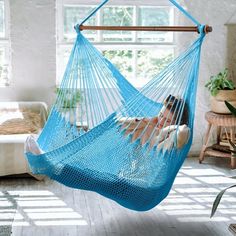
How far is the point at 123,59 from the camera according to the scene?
235 inches

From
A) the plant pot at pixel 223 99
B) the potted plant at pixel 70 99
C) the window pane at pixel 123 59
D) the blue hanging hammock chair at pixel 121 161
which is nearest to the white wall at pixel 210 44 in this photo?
the plant pot at pixel 223 99

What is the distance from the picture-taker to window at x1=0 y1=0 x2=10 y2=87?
5.67m

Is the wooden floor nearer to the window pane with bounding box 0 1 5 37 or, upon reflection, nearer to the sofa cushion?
the sofa cushion

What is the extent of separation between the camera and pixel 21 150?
15.9ft

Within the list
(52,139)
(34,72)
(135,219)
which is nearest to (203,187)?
(135,219)

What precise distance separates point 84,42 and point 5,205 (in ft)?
4.26

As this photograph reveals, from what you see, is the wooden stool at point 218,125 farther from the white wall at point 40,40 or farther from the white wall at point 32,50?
the white wall at point 32,50

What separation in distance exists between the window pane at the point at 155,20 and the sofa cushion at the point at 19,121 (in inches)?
55.5

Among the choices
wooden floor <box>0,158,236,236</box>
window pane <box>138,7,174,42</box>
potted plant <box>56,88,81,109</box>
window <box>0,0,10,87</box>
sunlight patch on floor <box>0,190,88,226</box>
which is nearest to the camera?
wooden floor <box>0,158,236,236</box>

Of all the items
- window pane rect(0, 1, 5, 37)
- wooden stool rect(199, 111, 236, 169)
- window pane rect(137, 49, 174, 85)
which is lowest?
wooden stool rect(199, 111, 236, 169)

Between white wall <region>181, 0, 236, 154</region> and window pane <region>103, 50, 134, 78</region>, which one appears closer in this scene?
white wall <region>181, 0, 236, 154</region>

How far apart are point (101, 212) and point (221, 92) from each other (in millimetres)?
1922

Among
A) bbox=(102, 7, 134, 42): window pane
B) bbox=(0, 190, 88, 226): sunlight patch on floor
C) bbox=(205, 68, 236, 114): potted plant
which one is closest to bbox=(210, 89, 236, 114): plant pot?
bbox=(205, 68, 236, 114): potted plant

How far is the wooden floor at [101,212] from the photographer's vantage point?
377 cm
